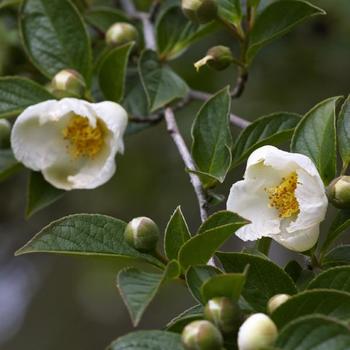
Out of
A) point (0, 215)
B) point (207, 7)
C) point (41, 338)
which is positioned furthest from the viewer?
point (41, 338)

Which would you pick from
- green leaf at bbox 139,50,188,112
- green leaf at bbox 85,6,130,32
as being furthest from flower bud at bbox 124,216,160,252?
green leaf at bbox 85,6,130,32

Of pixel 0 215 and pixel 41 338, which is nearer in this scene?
pixel 0 215

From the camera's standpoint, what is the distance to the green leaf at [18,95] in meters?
1.99

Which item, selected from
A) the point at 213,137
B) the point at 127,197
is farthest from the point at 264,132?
the point at 127,197

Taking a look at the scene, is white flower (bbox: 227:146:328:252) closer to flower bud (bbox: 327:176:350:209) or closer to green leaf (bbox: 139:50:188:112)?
flower bud (bbox: 327:176:350:209)

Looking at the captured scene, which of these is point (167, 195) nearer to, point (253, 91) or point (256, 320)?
point (253, 91)

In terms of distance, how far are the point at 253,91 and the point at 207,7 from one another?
62.7 inches

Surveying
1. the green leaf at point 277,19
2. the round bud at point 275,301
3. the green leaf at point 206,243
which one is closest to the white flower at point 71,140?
the green leaf at point 277,19

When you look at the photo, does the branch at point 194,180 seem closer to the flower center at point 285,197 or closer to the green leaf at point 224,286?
the flower center at point 285,197

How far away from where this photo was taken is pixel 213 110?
1819 millimetres

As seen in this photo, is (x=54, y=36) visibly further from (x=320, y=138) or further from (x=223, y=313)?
(x=223, y=313)

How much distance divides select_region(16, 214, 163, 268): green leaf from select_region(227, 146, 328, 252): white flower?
0.20m

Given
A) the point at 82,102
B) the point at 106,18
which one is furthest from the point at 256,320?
the point at 106,18

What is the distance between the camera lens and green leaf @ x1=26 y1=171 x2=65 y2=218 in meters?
2.07
